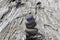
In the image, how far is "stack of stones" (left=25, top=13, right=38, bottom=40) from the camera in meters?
1.20

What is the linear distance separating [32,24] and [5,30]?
0.82 feet

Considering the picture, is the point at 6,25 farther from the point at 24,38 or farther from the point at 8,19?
the point at 24,38

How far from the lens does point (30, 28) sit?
1229 millimetres

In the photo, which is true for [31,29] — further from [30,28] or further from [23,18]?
[23,18]

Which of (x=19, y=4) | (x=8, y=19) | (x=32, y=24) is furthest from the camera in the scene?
(x=19, y=4)

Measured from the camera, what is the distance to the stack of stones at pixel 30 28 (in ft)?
3.93

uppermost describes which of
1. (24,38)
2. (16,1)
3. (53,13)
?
(16,1)

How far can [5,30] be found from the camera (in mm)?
1350

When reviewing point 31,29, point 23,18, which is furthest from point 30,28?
point 23,18

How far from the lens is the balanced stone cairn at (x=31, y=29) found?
47.2 inches

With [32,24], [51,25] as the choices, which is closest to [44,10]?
[51,25]

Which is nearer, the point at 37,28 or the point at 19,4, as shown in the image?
the point at 37,28

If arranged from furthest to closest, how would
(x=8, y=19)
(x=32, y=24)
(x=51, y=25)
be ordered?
(x=8, y=19), (x=51, y=25), (x=32, y=24)

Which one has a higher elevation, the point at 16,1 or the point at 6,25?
the point at 16,1
